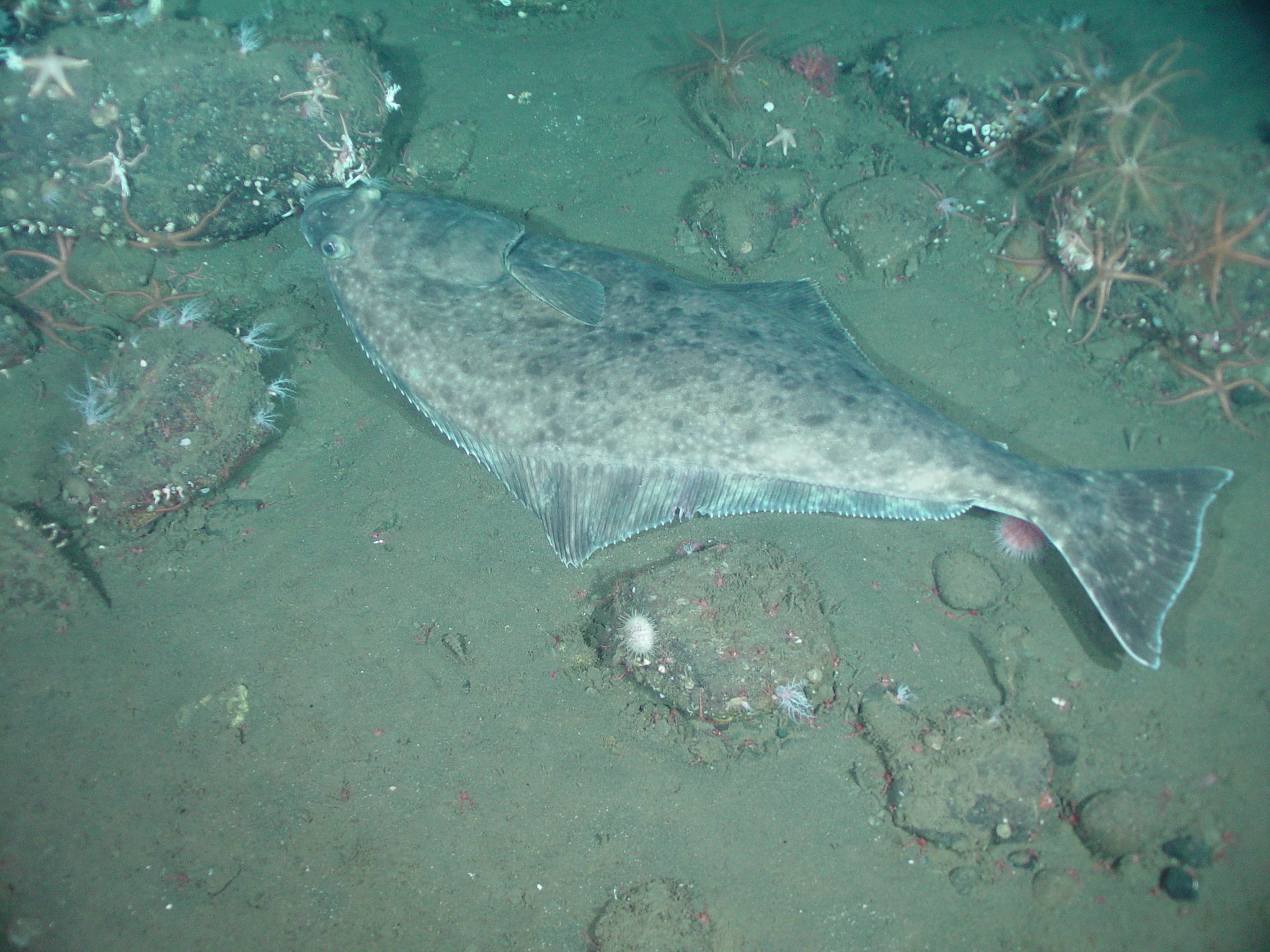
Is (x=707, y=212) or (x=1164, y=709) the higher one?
(x=707, y=212)

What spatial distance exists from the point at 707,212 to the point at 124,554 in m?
5.36

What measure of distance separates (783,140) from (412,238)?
388 centimetres

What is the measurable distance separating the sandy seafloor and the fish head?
996 millimetres

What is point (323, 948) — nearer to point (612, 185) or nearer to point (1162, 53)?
point (612, 185)

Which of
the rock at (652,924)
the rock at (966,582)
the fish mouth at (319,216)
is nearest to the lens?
the rock at (652,924)

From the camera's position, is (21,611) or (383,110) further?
(383,110)

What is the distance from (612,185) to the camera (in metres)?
5.93

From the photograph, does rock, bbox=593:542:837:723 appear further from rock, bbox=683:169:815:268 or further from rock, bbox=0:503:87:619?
rock, bbox=0:503:87:619

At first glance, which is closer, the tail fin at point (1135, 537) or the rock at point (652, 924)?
the rock at point (652, 924)

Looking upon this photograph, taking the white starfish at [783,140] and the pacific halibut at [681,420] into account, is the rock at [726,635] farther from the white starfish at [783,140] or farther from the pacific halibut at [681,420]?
the white starfish at [783,140]

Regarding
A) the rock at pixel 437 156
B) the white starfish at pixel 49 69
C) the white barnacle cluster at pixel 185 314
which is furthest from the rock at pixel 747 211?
the white starfish at pixel 49 69

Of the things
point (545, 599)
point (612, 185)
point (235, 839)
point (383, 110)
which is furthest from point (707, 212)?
point (235, 839)

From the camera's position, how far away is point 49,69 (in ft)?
15.5

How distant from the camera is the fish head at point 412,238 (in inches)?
167
